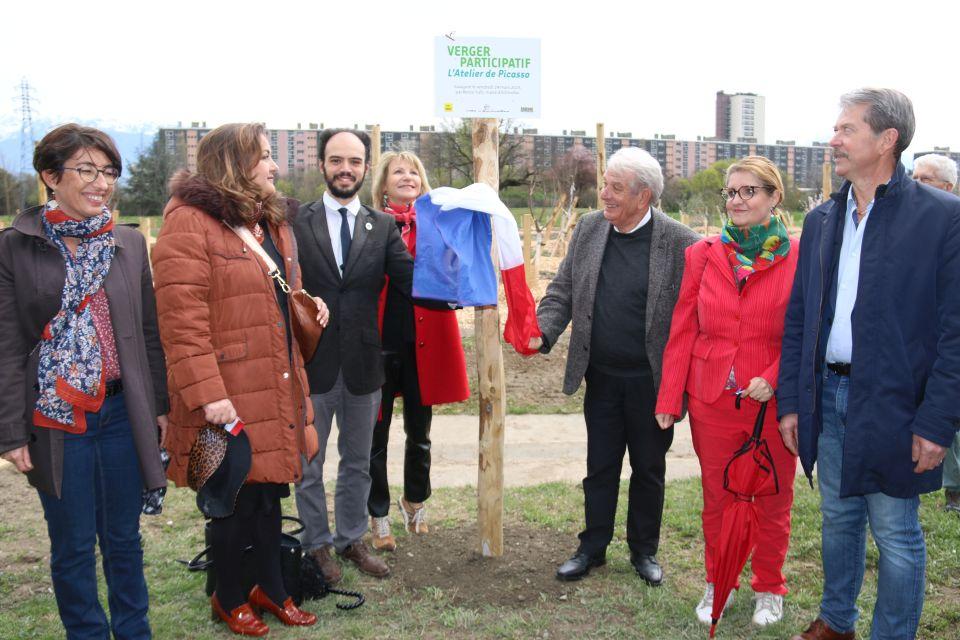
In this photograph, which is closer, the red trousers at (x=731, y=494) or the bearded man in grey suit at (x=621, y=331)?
the red trousers at (x=731, y=494)

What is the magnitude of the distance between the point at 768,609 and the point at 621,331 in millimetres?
1486

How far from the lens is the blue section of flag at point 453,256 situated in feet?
13.4

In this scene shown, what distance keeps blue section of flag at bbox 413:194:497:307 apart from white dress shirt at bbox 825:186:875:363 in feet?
5.39


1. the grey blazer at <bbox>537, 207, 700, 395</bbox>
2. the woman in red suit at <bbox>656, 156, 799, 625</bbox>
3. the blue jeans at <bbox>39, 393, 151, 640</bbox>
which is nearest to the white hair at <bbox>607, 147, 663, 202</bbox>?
the grey blazer at <bbox>537, 207, 700, 395</bbox>

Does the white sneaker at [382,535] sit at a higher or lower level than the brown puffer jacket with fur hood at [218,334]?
lower

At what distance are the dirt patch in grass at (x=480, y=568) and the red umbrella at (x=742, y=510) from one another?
0.86 metres

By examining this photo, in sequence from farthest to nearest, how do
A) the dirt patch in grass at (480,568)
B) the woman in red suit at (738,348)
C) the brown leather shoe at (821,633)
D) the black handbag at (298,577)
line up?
the dirt patch in grass at (480,568)
the black handbag at (298,577)
the woman in red suit at (738,348)
the brown leather shoe at (821,633)

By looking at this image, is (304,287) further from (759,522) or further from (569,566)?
(759,522)

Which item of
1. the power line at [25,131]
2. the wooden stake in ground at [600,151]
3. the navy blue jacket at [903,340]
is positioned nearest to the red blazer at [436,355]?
the navy blue jacket at [903,340]

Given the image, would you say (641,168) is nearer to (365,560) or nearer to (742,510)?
(742,510)

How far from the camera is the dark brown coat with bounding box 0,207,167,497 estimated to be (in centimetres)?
299

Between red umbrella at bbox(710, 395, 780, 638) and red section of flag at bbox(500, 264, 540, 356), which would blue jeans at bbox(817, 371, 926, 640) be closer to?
red umbrella at bbox(710, 395, 780, 638)

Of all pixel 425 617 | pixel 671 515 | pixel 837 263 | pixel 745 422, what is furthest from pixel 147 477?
pixel 671 515

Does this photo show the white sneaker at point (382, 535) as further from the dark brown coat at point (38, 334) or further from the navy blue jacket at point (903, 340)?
the navy blue jacket at point (903, 340)
